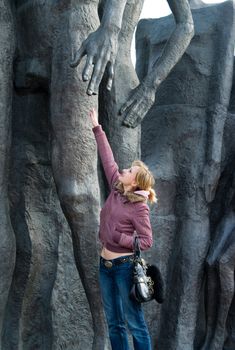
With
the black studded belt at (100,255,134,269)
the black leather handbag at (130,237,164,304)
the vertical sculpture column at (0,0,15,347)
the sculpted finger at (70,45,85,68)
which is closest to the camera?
the black leather handbag at (130,237,164,304)

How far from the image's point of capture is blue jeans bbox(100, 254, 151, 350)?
3.32 metres

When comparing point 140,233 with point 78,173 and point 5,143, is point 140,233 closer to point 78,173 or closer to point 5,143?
point 78,173

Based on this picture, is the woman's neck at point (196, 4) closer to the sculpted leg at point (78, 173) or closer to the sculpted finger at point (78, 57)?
the sculpted leg at point (78, 173)

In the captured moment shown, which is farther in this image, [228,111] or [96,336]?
[228,111]

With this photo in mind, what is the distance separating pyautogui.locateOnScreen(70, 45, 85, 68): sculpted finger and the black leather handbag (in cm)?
86

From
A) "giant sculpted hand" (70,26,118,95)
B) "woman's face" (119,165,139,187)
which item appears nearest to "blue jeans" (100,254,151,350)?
"woman's face" (119,165,139,187)

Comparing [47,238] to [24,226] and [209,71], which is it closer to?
[24,226]

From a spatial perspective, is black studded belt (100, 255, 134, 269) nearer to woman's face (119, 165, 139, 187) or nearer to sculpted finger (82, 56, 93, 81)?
woman's face (119, 165, 139, 187)

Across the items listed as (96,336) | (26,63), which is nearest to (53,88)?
(26,63)

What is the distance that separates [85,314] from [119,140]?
1.02 metres

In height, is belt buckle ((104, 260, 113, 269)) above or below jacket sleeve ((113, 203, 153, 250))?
below

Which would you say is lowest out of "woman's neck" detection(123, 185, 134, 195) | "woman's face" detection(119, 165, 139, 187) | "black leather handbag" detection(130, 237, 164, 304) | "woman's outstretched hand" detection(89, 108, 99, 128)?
"black leather handbag" detection(130, 237, 164, 304)

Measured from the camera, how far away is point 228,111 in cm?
522

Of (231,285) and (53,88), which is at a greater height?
(53,88)
